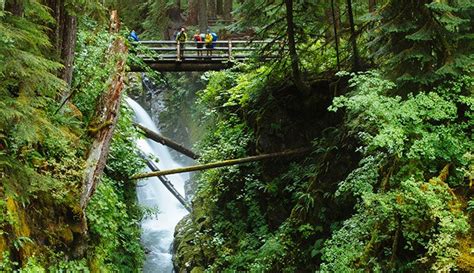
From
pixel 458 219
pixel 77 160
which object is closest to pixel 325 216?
pixel 458 219

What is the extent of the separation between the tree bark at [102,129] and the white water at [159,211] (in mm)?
7364

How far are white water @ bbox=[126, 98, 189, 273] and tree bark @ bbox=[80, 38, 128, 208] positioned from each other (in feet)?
24.2

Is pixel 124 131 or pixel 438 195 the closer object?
pixel 438 195

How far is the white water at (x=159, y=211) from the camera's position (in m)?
18.9

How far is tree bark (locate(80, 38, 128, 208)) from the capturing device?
788 centimetres

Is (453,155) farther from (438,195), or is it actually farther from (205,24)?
(205,24)

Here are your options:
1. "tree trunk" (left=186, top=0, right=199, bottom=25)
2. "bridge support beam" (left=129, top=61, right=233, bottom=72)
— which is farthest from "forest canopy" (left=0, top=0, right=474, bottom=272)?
"tree trunk" (left=186, top=0, right=199, bottom=25)

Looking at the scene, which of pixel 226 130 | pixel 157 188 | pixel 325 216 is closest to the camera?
pixel 325 216

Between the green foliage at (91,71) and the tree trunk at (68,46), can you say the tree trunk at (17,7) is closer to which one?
the tree trunk at (68,46)

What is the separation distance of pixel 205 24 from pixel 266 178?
52.7 feet

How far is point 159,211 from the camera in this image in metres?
18.5

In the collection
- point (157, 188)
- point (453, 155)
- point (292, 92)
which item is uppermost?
point (292, 92)

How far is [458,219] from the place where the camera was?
6629 millimetres

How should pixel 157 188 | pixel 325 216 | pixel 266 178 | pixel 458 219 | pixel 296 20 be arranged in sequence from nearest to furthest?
pixel 458 219
pixel 325 216
pixel 296 20
pixel 266 178
pixel 157 188
